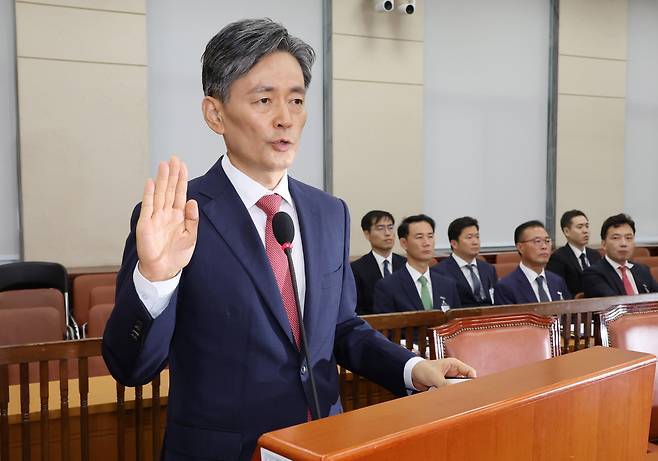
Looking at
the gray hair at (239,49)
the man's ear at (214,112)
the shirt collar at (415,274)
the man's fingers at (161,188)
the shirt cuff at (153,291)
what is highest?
the gray hair at (239,49)

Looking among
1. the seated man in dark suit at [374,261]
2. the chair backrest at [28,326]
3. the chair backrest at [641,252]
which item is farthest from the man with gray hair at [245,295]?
the chair backrest at [641,252]

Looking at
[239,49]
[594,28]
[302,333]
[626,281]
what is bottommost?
[626,281]

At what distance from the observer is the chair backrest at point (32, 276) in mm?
4832

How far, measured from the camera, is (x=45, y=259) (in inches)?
223

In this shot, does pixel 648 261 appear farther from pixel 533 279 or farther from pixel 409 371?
pixel 409 371

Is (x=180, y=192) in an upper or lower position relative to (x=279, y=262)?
upper

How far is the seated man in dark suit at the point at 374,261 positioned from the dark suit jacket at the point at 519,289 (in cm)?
97

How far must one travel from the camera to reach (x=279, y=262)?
4.09ft

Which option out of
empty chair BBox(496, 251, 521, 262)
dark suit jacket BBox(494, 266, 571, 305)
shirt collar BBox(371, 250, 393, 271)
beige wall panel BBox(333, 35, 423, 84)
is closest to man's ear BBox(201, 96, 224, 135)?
dark suit jacket BBox(494, 266, 571, 305)

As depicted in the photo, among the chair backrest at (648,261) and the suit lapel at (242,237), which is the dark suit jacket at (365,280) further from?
the suit lapel at (242,237)

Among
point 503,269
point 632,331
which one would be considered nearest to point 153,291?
point 632,331

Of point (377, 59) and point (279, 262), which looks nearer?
point (279, 262)

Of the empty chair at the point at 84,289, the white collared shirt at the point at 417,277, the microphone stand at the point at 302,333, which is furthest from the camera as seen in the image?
the empty chair at the point at 84,289

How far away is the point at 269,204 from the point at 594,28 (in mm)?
7780
